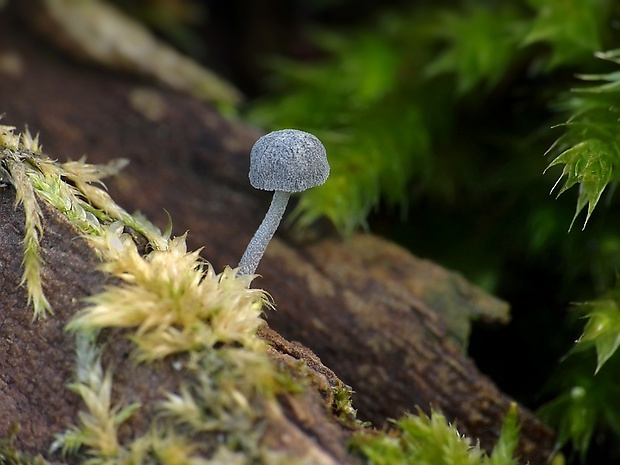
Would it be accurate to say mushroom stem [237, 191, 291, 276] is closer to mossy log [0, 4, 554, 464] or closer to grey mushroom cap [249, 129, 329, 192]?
grey mushroom cap [249, 129, 329, 192]

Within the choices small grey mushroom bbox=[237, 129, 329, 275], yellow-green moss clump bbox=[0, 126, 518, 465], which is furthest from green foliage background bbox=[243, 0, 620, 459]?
yellow-green moss clump bbox=[0, 126, 518, 465]

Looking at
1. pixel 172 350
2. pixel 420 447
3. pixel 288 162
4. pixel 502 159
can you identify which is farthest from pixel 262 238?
pixel 502 159

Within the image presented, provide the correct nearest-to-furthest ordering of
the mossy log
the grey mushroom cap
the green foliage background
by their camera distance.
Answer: the mossy log → the grey mushroom cap → the green foliage background

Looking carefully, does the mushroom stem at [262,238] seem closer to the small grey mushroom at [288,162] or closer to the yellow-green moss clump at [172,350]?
the small grey mushroom at [288,162]

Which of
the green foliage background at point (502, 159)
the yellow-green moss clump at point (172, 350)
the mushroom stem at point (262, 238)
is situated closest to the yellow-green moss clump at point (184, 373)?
the yellow-green moss clump at point (172, 350)

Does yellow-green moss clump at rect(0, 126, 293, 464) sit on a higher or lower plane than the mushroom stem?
lower

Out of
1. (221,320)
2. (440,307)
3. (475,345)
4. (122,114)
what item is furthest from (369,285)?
(122,114)

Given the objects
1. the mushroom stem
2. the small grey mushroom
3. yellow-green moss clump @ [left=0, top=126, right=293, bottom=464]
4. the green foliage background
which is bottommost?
yellow-green moss clump @ [left=0, top=126, right=293, bottom=464]

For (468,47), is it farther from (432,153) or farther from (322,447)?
(322,447)

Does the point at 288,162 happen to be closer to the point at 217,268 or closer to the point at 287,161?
the point at 287,161
